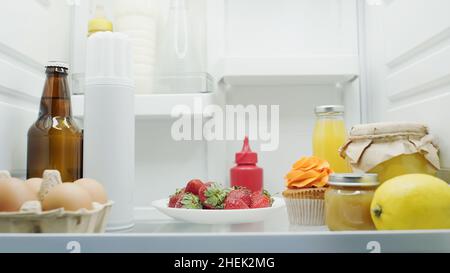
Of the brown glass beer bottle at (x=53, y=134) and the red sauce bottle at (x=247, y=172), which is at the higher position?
the brown glass beer bottle at (x=53, y=134)

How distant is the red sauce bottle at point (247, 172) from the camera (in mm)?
924

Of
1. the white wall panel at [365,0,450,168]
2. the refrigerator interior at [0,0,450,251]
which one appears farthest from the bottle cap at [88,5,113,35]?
the white wall panel at [365,0,450,168]

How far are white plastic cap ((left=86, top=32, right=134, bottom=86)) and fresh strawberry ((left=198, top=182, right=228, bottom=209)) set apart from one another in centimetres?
22

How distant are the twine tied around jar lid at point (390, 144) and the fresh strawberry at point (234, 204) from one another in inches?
7.6

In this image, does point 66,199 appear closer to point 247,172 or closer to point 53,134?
point 53,134

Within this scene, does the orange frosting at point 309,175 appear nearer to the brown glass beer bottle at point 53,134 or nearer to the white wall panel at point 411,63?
the white wall panel at point 411,63

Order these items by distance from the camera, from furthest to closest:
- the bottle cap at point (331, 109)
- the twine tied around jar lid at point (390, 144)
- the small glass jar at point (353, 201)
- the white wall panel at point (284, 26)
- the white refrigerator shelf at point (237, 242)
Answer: the white wall panel at point (284, 26), the bottle cap at point (331, 109), the twine tied around jar lid at point (390, 144), the small glass jar at point (353, 201), the white refrigerator shelf at point (237, 242)

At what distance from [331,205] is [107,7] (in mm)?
757

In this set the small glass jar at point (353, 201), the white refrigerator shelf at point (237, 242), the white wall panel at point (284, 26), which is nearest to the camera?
the white refrigerator shelf at point (237, 242)

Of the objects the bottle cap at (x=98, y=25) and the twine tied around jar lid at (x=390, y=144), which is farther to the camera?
the bottle cap at (x=98, y=25)

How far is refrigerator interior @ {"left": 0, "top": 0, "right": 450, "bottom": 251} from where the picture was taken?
2.93 feet

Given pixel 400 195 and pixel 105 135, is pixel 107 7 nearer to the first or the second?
pixel 105 135

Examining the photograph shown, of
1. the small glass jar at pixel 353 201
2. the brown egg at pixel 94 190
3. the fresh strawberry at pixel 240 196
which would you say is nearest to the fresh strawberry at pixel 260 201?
the fresh strawberry at pixel 240 196
